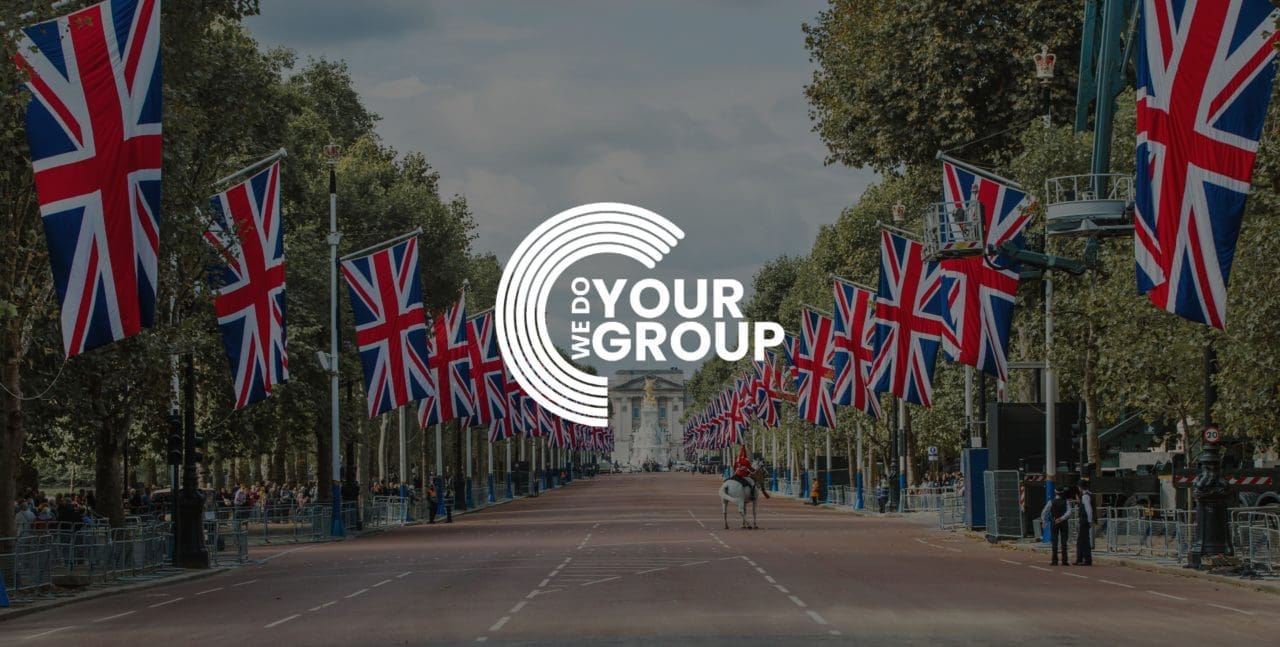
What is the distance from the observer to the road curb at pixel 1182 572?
28516mm

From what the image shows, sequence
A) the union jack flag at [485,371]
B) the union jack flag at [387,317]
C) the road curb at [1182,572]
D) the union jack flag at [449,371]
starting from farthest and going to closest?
the union jack flag at [485,371], the union jack flag at [449,371], the union jack flag at [387,317], the road curb at [1182,572]

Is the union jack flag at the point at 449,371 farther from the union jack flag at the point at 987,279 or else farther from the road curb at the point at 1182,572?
the road curb at the point at 1182,572

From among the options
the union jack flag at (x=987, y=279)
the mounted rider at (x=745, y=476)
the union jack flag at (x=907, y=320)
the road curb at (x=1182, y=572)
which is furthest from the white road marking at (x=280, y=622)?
the mounted rider at (x=745, y=476)

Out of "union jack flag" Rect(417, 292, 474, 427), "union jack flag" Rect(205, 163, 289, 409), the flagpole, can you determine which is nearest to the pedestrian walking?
"union jack flag" Rect(205, 163, 289, 409)

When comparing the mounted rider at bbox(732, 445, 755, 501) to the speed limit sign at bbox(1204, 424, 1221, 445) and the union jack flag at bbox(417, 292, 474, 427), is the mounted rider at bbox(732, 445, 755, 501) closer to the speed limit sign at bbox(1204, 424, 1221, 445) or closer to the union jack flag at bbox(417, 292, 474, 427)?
the union jack flag at bbox(417, 292, 474, 427)

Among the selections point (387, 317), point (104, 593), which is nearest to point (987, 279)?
point (387, 317)

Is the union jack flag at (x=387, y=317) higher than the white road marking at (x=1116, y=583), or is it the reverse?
the union jack flag at (x=387, y=317)

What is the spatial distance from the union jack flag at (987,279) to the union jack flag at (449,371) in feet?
87.1

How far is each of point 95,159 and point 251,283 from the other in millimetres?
12570

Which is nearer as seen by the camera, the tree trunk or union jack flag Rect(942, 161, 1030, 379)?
the tree trunk

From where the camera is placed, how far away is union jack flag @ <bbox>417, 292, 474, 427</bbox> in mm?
63750

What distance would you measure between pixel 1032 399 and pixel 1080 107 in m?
19.7

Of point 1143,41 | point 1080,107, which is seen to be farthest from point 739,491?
point 1143,41

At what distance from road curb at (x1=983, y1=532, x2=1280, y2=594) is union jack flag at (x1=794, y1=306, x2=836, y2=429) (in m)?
24.9
